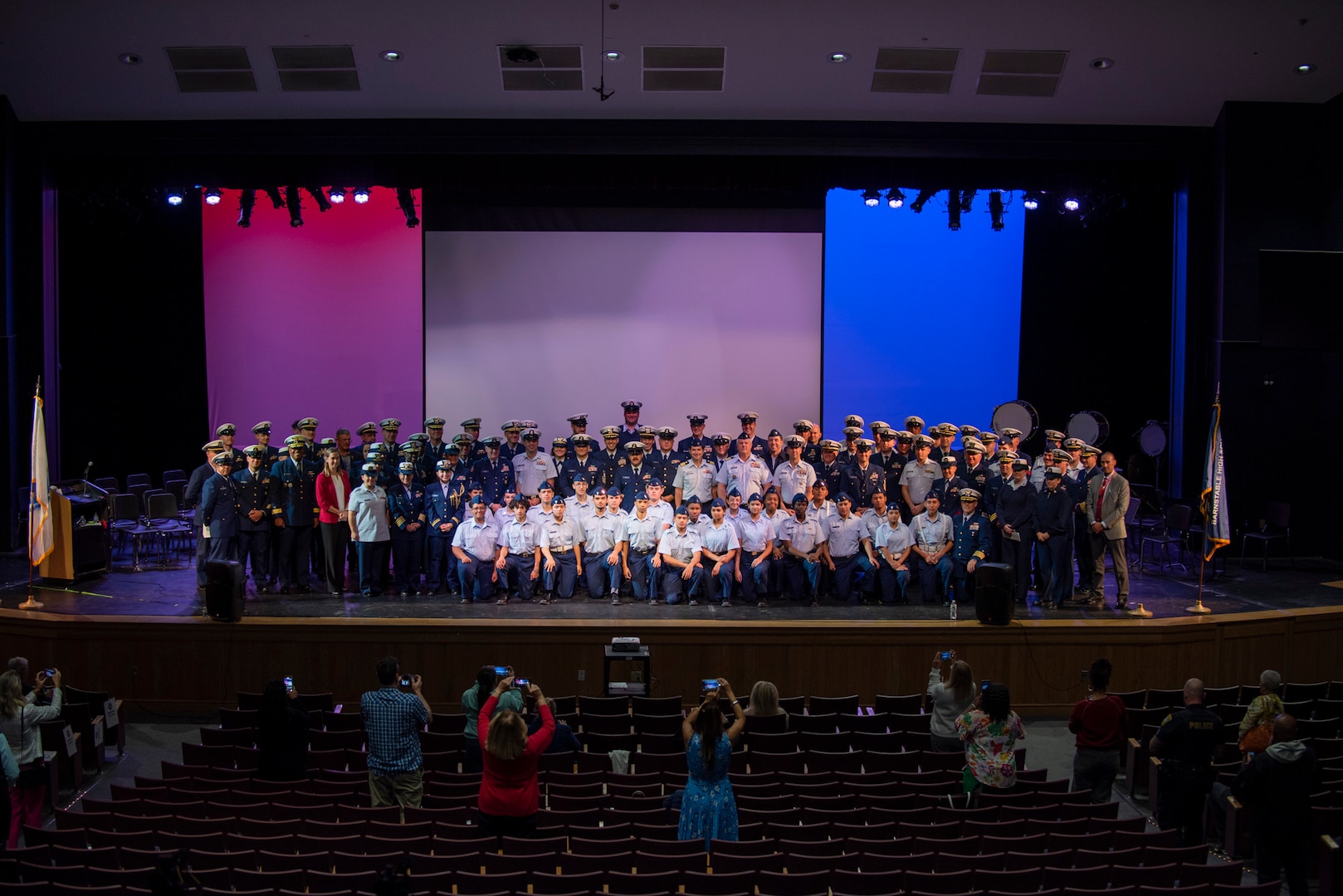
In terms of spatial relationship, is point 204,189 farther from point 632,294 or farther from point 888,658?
point 888,658

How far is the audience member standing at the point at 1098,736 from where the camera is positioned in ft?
24.0

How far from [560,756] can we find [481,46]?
322 inches

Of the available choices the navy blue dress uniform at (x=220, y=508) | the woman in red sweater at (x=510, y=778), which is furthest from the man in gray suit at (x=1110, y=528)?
the navy blue dress uniform at (x=220, y=508)

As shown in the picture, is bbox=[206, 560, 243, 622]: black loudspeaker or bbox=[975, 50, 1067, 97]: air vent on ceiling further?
bbox=[975, 50, 1067, 97]: air vent on ceiling

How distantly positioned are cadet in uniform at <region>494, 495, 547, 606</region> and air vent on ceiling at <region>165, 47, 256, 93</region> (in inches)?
237

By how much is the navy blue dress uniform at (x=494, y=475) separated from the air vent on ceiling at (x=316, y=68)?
4.55m

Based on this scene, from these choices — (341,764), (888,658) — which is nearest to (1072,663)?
(888,658)

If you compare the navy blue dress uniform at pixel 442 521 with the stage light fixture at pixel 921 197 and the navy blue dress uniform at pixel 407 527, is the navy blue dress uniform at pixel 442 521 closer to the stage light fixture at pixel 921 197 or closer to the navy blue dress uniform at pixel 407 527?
the navy blue dress uniform at pixel 407 527

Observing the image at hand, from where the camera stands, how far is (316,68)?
41.0ft

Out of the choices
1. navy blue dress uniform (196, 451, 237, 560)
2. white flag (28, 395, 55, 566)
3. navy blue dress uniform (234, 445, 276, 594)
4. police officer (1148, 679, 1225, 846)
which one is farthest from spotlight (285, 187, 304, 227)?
police officer (1148, 679, 1225, 846)

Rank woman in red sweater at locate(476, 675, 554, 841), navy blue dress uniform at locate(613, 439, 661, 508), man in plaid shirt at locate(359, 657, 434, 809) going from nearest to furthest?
woman in red sweater at locate(476, 675, 554, 841) < man in plaid shirt at locate(359, 657, 434, 809) < navy blue dress uniform at locate(613, 439, 661, 508)

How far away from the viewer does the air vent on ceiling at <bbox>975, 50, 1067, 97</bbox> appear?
1241cm

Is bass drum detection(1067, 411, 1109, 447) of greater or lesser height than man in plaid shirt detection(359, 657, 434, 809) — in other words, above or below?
above

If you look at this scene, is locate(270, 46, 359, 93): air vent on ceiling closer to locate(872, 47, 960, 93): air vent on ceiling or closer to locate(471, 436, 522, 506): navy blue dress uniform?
locate(471, 436, 522, 506): navy blue dress uniform
